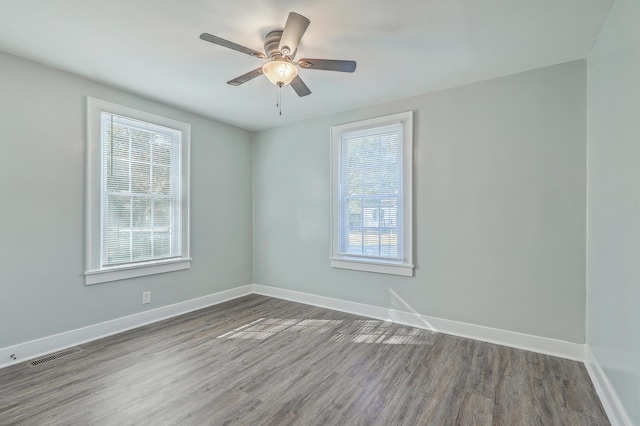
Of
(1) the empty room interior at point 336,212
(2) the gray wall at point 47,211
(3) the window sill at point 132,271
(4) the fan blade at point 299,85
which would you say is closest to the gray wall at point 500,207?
(1) the empty room interior at point 336,212

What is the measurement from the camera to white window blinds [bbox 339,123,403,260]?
355cm

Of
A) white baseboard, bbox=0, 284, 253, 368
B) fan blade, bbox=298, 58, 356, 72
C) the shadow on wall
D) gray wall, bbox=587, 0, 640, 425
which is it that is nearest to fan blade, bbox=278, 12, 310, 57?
fan blade, bbox=298, 58, 356, 72

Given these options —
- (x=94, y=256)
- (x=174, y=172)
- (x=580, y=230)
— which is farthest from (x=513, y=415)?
(x=174, y=172)

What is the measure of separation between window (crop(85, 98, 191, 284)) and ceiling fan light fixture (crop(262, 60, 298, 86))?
79.5 inches

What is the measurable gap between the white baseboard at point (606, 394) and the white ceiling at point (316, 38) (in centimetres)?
247

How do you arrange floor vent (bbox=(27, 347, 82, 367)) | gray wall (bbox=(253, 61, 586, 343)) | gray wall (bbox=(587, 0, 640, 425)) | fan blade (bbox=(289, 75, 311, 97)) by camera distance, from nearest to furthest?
1. gray wall (bbox=(587, 0, 640, 425))
2. fan blade (bbox=(289, 75, 311, 97))
3. floor vent (bbox=(27, 347, 82, 367))
4. gray wall (bbox=(253, 61, 586, 343))

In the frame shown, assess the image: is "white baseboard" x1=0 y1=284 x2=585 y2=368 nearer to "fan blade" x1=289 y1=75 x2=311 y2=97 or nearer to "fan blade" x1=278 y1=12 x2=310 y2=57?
"fan blade" x1=289 y1=75 x2=311 y2=97

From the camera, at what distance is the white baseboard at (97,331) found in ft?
8.36

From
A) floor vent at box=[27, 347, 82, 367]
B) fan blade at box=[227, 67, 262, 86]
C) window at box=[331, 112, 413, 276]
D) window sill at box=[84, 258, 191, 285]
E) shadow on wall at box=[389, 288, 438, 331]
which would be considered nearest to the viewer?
fan blade at box=[227, 67, 262, 86]

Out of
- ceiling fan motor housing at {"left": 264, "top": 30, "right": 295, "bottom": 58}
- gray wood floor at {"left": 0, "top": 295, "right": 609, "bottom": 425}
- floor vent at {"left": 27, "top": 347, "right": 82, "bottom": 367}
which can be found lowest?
gray wood floor at {"left": 0, "top": 295, "right": 609, "bottom": 425}

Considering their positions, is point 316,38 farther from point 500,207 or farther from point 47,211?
point 47,211

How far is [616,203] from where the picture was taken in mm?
1871

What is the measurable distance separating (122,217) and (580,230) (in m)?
4.49

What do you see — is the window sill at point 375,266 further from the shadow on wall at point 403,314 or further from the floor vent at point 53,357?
the floor vent at point 53,357
